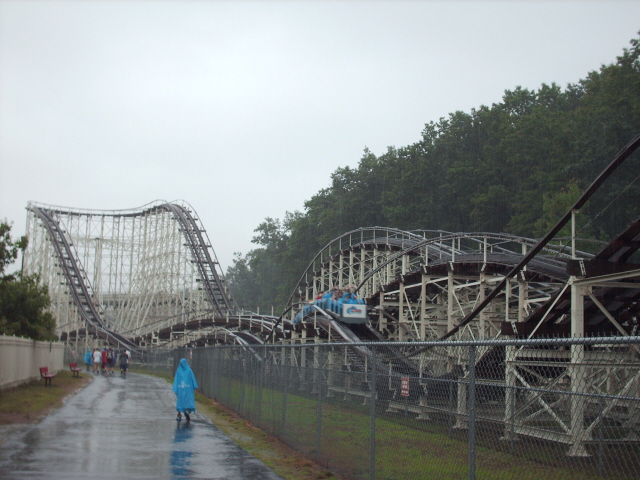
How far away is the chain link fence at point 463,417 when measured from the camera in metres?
4.96

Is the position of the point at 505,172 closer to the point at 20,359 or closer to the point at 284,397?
the point at 20,359

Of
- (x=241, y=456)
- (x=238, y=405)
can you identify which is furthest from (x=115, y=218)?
(x=241, y=456)

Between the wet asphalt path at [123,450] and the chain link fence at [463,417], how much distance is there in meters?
1.12

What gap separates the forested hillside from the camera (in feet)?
144

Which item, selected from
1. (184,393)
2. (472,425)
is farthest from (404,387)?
(184,393)

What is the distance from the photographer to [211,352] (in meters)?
22.7

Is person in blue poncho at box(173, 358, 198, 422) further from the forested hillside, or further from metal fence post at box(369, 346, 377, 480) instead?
the forested hillside

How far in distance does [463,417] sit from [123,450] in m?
6.34

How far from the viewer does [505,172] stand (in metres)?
57.7

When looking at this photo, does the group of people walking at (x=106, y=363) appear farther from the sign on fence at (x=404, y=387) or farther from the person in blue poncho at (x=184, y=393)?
the sign on fence at (x=404, y=387)

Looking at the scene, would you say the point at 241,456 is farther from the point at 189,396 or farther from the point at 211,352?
the point at 211,352

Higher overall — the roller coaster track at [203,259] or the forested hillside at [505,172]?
the forested hillside at [505,172]

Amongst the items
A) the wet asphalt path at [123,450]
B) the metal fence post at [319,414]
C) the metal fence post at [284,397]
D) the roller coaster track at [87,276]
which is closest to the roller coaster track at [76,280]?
the roller coaster track at [87,276]

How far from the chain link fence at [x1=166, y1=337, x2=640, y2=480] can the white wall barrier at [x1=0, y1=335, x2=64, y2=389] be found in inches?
467
